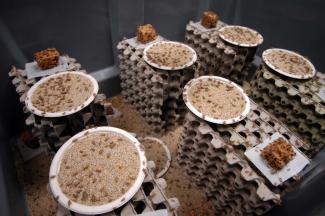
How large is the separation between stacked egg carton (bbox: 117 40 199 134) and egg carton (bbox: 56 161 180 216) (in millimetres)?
1519

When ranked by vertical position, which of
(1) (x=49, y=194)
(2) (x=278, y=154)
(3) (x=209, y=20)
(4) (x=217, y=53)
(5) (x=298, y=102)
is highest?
(3) (x=209, y=20)

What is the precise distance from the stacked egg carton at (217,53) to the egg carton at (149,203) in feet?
8.89

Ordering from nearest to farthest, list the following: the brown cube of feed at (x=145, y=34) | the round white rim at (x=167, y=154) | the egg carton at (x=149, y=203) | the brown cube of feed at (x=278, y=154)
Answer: the egg carton at (x=149, y=203) < the brown cube of feed at (x=278, y=154) < the round white rim at (x=167, y=154) < the brown cube of feed at (x=145, y=34)

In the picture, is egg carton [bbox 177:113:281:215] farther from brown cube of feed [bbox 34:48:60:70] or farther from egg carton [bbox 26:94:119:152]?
brown cube of feed [bbox 34:48:60:70]

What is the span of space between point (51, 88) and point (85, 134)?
915 mm

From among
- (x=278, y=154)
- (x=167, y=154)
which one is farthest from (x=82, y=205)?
(x=167, y=154)

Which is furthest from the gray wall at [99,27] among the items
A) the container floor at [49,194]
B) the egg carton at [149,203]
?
the egg carton at [149,203]

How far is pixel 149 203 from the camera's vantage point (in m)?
2.02

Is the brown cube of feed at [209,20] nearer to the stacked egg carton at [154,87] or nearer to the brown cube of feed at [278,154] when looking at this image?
the stacked egg carton at [154,87]

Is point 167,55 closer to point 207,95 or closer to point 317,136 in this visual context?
point 207,95

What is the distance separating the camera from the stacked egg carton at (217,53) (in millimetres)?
4087

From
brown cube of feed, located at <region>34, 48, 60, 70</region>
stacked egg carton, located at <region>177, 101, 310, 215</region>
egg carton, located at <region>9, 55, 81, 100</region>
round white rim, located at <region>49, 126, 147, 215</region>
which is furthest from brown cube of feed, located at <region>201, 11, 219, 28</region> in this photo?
round white rim, located at <region>49, 126, 147, 215</region>

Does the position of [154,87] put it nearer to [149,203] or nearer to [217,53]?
[217,53]

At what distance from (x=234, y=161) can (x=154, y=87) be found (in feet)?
5.15
